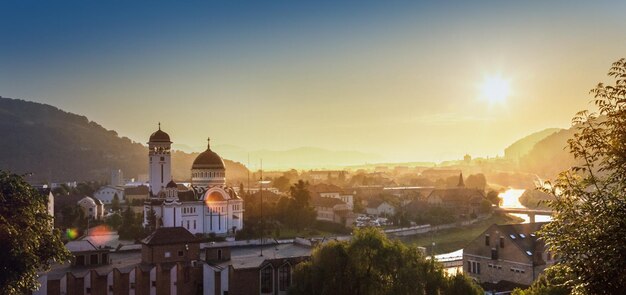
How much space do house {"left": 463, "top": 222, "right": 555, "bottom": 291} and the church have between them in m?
35.5

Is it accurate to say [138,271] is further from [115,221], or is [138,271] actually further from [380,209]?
[380,209]

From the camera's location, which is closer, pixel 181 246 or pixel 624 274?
pixel 624 274

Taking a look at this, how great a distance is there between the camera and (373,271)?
29.6 meters

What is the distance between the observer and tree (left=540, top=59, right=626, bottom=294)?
45.5ft

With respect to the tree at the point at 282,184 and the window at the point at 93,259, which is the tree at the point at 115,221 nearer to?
the window at the point at 93,259

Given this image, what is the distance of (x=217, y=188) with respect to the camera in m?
75.6

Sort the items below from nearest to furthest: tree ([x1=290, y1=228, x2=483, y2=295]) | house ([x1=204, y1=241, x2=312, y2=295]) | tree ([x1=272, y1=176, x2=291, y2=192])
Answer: tree ([x1=290, y1=228, x2=483, y2=295]) → house ([x1=204, y1=241, x2=312, y2=295]) → tree ([x1=272, y1=176, x2=291, y2=192])

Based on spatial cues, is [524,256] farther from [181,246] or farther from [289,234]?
[289,234]

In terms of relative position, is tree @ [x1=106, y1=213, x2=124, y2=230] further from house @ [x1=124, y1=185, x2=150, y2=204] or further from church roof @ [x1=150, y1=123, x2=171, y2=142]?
house @ [x1=124, y1=185, x2=150, y2=204]

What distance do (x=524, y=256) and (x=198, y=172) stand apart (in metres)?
45.1

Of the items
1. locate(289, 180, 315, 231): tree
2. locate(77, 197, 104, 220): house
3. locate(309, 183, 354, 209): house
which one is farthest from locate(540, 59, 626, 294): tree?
locate(309, 183, 354, 209): house

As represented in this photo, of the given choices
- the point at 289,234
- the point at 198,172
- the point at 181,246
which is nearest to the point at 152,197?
the point at 198,172

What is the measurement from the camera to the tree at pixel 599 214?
546 inches

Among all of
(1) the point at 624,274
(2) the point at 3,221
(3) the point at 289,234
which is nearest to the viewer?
(1) the point at 624,274
